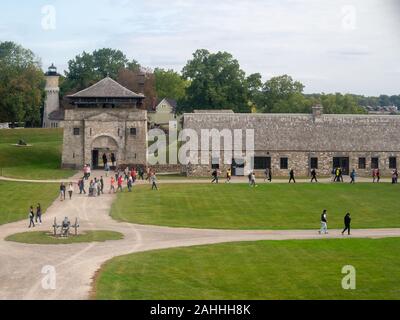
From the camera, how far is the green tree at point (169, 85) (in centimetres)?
14595

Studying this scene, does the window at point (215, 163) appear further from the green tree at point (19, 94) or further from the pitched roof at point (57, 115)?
the pitched roof at point (57, 115)

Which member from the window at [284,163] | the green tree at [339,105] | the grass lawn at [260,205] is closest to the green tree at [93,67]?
the green tree at [339,105]

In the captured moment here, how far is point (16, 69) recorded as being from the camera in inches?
4183

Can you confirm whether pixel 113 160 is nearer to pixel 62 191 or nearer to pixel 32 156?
pixel 32 156

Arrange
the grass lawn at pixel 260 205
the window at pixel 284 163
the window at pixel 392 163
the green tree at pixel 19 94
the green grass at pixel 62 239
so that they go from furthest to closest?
the green tree at pixel 19 94
the window at pixel 392 163
the window at pixel 284 163
the grass lawn at pixel 260 205
the green grass at pixel 62 239


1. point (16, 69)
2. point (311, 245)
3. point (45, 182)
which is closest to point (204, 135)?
point (45, 182)

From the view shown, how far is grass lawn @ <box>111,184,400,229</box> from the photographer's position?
40.3m

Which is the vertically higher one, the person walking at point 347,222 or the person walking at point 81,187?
the person walking at point 81,187

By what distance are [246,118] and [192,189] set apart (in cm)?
1495

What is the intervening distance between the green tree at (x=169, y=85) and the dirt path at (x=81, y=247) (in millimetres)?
101525

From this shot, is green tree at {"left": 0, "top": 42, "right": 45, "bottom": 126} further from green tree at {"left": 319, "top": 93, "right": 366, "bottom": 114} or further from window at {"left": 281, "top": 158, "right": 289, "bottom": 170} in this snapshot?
window at {"left": 281, "top": 158, "right": 289, "bottom": 170}

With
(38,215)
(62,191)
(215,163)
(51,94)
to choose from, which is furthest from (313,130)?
(51,94)

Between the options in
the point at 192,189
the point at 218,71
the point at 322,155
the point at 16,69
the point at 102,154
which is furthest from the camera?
the point at 16,69
